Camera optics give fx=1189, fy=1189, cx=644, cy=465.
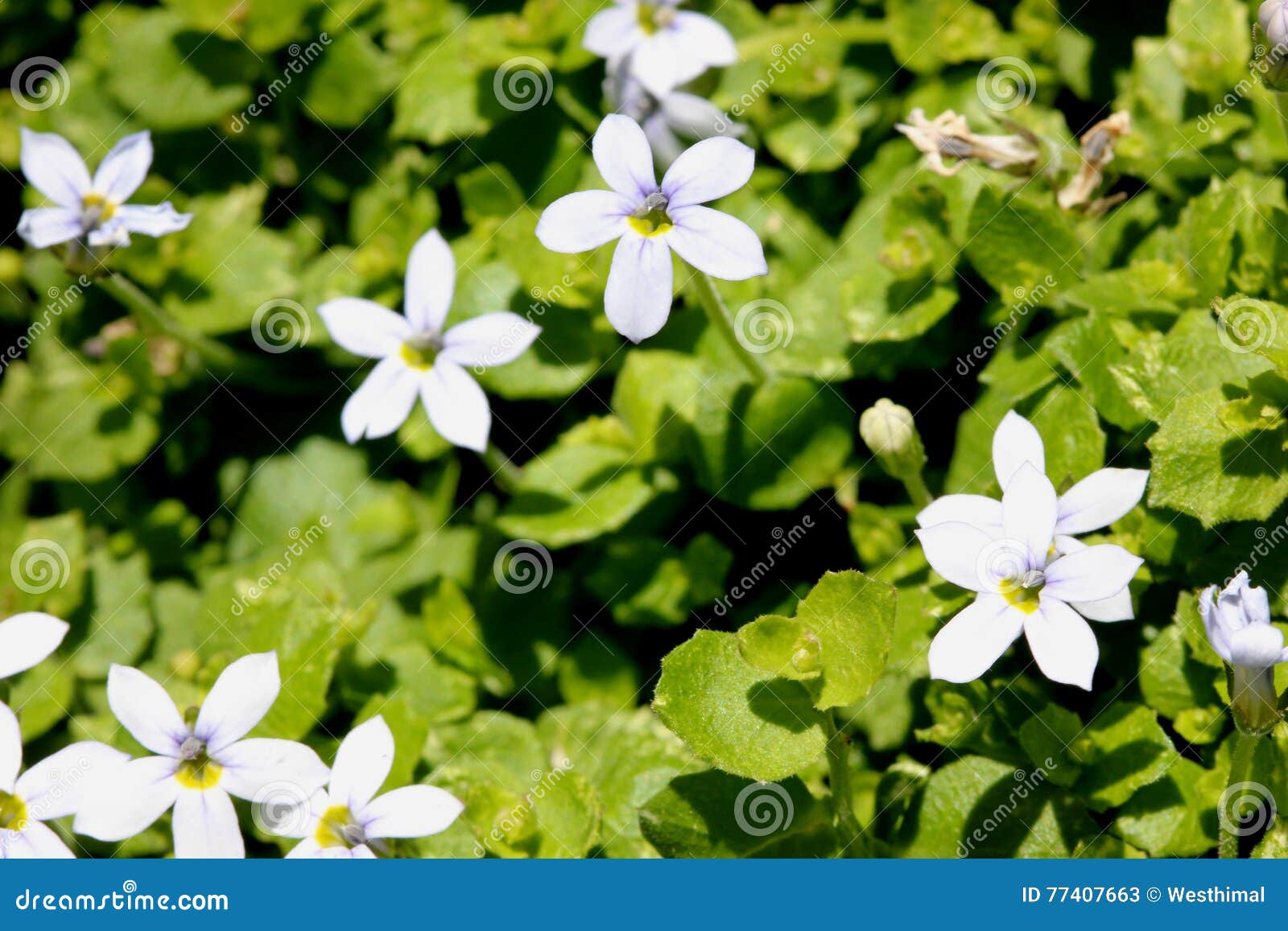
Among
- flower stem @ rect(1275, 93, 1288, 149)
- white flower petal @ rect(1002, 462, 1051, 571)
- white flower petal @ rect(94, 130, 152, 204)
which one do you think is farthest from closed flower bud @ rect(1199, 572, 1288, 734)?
white flower petal @ rect(94, 130, 152, 204)

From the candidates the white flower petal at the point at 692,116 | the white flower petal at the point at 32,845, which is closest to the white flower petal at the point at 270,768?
the white flower petal at the point at 32,845

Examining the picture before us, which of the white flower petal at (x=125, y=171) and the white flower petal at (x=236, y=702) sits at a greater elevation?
the white flower petal at (x=125, y=171)

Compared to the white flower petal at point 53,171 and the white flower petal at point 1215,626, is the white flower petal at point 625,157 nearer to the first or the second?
the white flower petal at point 1215,626

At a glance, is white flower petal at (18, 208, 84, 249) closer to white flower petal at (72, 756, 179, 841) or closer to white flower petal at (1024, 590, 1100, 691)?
white flower petal at (72, 756, 179, 841)

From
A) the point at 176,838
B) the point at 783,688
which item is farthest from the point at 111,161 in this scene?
the point at 783,688

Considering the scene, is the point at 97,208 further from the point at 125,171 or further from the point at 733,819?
the point at 733,819

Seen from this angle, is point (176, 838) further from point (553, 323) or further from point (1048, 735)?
point (1048, 735)
